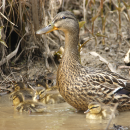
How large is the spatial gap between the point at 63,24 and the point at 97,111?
1.25 meters

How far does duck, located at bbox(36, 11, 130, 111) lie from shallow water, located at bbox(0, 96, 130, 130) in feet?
0.68

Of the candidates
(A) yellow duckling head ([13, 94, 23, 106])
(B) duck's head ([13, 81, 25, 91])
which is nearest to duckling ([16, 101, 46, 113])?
(A) yellow duckling head ([13, 94, 23, 106])

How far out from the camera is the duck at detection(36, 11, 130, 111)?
3.44 m

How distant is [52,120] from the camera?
126 inches

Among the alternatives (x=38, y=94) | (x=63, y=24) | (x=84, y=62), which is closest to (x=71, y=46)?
(x=63, y=24)

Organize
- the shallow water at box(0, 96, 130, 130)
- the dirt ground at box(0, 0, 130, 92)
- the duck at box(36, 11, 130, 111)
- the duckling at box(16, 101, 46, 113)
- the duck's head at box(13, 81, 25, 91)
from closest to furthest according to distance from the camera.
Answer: the shallow water at box(0, 96, 130, 130)
the duck at box(36, 11, 130, 111)
the duckling at box(16, 101, 46, 113)
the duck's head at box(13, 81, 25, 91)
the dirt ground at box(0, 0, 130, 92)

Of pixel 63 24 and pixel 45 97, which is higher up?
pixel 63 24

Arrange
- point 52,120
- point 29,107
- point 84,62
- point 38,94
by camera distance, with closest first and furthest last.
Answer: point 52,120 → point 29,107 → point 38,94 → point 84,62

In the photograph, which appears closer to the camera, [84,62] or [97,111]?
[97,111]

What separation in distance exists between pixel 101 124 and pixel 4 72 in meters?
2.18

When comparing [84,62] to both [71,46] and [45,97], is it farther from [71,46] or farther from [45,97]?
[71,46]

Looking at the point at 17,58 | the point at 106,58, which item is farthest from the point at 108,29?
the point at 17,58

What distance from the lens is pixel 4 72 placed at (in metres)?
4.63

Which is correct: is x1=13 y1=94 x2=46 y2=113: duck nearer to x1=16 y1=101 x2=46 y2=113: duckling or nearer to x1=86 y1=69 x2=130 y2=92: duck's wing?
x1=16 y1=101 x2=46 y2=113: duckling
